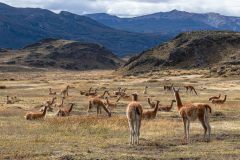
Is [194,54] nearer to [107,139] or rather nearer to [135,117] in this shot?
[107,139]

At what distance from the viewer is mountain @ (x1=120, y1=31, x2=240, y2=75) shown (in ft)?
456

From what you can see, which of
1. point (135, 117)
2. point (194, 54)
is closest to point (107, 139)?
point (135, 117)

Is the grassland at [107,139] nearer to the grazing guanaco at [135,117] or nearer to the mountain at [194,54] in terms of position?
the grazing guanaco at [135,117]

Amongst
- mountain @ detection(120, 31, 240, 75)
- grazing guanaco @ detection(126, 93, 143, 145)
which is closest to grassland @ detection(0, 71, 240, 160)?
grazing guanaco @ detection(126, 93, 143, 145)

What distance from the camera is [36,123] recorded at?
30.4 meters

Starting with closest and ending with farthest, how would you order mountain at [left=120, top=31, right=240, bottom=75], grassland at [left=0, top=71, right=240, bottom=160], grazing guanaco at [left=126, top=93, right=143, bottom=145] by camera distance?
grassland at [left=0, top=71, right=240, bottom=160], grazing guanaco at [left=126, top=93, right=143, bottom=145], mountain at [left=120, top=31, right=240, bottom=75]

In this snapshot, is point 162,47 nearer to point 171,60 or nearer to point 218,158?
point 171,60

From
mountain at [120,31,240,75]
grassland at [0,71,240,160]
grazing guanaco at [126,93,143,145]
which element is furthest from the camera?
mountain at [120,31,240,75]

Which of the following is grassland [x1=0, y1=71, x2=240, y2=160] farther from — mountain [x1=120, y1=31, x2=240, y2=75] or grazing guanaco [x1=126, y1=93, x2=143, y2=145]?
mountain [x1=120, y1=31, x2=240, y2=75]

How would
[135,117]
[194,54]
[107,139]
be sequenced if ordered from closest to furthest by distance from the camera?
[135,117], [107,139], [194,54]

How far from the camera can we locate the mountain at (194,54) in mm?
139125

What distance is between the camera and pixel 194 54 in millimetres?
143875

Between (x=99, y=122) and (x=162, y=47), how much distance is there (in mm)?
134312

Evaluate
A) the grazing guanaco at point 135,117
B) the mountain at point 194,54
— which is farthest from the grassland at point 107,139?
the mountain at point 194,54
